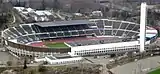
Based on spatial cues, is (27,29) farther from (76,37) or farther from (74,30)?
(76,37)

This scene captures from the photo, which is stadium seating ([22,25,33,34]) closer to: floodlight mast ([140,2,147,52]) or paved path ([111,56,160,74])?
floodlight mast ([140,2,147,52])

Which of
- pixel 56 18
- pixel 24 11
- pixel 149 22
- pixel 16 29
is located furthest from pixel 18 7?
pixel 149 22

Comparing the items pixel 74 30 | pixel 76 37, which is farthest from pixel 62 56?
→ pixel 74 30

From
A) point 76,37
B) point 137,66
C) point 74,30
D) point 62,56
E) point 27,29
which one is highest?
point 27,29

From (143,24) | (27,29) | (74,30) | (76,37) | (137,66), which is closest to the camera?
(137,66)

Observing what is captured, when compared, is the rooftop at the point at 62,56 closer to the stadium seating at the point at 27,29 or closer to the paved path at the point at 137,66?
the paved path at the point at 137,66

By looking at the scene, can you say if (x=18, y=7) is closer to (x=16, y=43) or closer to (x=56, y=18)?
(x=56, y=18)
